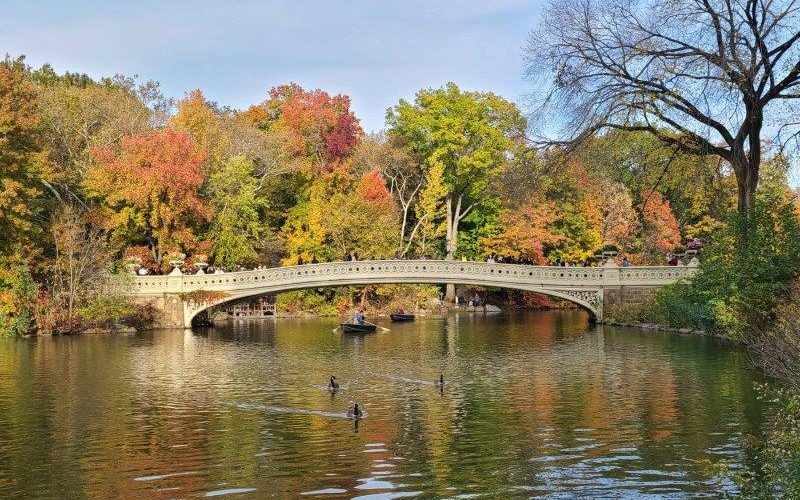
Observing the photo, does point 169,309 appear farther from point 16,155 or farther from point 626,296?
point 626,296

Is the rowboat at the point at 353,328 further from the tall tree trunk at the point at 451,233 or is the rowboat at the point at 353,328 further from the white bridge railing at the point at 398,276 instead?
the tall tree trunk at the point at 451,233

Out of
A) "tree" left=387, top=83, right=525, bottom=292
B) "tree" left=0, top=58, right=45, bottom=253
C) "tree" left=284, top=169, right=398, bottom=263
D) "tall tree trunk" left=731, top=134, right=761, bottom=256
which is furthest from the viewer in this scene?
"tree" left=387, top=83, right=525, bottom=292

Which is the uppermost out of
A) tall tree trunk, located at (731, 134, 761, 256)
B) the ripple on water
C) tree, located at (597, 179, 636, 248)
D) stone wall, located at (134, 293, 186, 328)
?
tree, located at (597, 179, 636, 248)

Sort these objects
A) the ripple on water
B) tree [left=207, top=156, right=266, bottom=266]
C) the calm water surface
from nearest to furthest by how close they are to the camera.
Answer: the ripple on water < the calm water surface < tree [left=207, top=156, right=266, bottom=266]

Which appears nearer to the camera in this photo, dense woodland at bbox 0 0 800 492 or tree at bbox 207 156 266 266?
dense woodland at bbox 0 0 800 492

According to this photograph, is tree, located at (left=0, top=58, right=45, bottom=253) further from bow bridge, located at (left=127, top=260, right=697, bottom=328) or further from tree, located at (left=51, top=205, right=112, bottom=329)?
bow bridge, located at (left=127, top=260, right=697, bottom=328)

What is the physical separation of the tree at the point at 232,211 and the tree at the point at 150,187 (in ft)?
10.0

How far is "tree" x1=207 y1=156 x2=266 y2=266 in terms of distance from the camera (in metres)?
44.4

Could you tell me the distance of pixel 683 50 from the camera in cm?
2461

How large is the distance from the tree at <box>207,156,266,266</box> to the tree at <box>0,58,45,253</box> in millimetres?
10881

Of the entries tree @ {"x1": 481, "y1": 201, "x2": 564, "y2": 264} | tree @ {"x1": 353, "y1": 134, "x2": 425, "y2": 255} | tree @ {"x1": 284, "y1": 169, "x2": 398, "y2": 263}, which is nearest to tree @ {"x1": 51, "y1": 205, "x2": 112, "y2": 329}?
tree @ {"x1": 284, "y1": 169, "x2": 398, "y2": 263}

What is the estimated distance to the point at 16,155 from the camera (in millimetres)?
32562

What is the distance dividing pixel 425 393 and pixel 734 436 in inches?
265

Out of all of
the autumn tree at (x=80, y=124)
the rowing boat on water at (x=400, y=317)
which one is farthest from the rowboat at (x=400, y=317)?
the autumn tree at (x=80, y=124)
